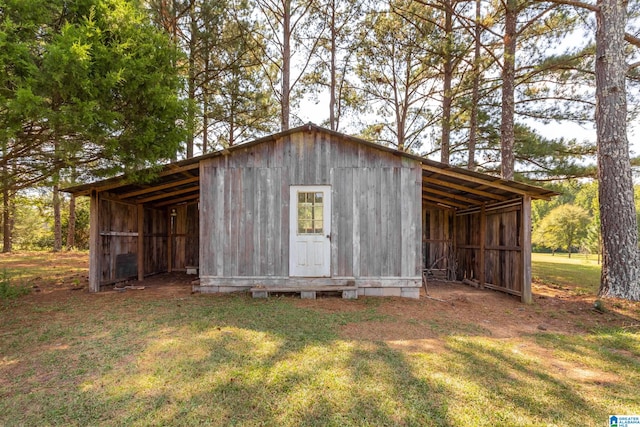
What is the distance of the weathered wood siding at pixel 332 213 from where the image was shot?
629 cm

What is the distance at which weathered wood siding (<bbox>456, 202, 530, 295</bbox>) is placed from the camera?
658 cm

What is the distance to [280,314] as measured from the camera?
16.4 ft

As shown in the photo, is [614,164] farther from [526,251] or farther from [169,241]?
[169,241]

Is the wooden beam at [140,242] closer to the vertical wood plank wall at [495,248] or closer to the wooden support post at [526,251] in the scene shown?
the vertical wood plank wall at [495,248]

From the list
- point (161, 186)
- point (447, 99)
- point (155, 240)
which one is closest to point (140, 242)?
point (155, 240)

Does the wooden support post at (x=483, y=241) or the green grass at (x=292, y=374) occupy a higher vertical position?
the wooden support post at (x=483, y=241)

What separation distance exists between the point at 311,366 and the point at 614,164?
23.5 ft

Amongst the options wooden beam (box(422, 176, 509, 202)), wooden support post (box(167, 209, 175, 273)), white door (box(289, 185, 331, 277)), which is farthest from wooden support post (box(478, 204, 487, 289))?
wooden support post (box(167, 209, 175, 273))

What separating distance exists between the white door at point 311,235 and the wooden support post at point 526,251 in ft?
13.1

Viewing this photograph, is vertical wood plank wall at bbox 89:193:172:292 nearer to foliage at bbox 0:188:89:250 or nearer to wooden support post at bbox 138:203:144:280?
wooden support post at bbox 138:203:144:280

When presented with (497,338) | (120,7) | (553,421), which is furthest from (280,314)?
(120,7)

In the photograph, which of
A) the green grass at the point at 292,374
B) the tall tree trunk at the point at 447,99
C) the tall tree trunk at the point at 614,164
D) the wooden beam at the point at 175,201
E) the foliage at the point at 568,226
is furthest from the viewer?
the foliage at the point at 568,226

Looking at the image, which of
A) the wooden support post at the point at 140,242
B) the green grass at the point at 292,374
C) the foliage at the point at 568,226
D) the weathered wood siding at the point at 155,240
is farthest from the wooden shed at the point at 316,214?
the foliage at the point at 568,226

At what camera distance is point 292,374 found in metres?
2.95
